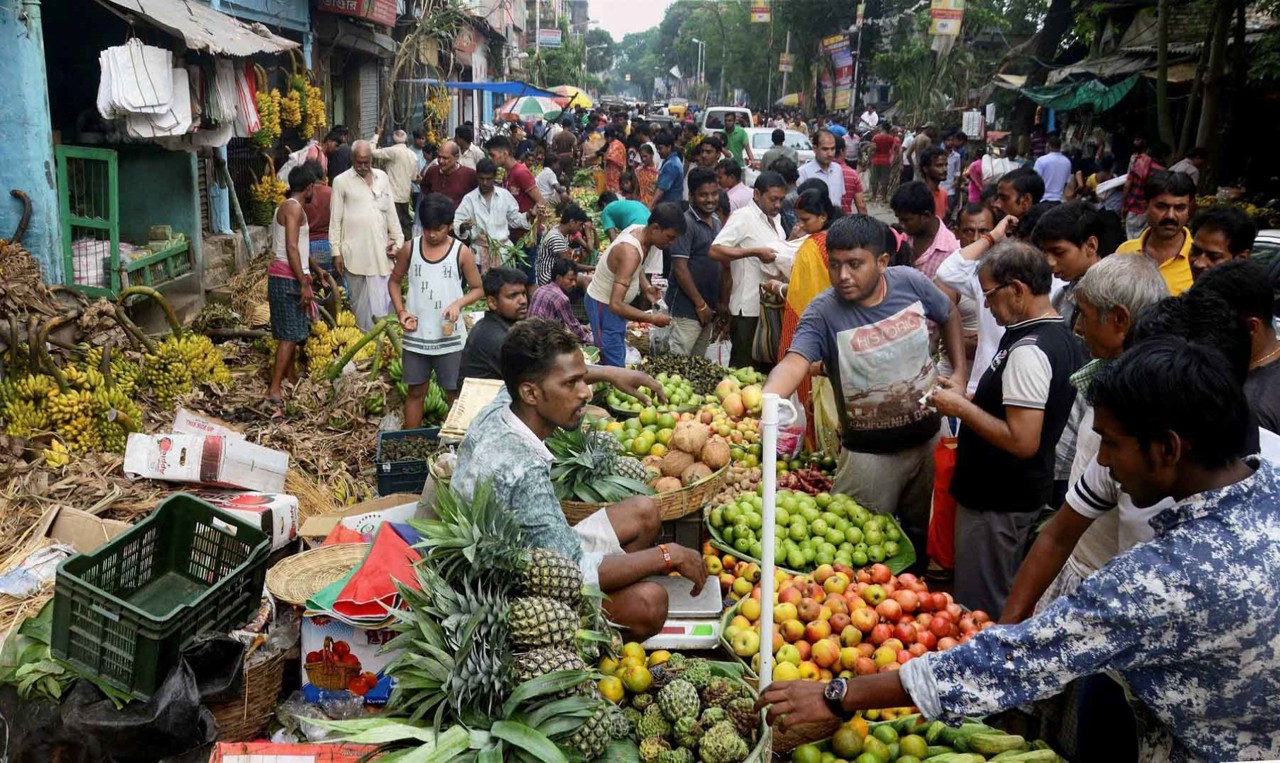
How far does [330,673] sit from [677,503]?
161 cm

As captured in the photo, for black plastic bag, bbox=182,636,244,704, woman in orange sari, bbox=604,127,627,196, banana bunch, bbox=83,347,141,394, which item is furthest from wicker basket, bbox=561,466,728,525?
woman in orange sari, bbox=604,127,627,196

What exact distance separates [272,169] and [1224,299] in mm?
12060

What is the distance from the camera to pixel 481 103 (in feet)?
133

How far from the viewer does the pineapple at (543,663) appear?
2879 millimetres

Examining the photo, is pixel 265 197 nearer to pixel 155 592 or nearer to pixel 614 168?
pixel 614 168

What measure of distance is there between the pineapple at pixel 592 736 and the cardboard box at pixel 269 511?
248 cm

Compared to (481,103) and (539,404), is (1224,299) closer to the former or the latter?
(539,404)

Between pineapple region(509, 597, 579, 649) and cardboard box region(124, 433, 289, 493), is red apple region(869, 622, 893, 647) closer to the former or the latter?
pineapple region(509, 597, 579, 649)

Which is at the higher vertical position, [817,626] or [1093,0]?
[1093,0]

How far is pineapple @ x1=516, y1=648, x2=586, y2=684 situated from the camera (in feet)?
9.45

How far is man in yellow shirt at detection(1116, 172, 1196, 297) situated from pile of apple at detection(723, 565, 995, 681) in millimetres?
2447

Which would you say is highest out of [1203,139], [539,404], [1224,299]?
[1203,139]

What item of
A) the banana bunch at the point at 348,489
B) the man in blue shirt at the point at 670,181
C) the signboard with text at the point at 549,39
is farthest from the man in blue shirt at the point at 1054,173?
the signboard with text at the point at 549,39

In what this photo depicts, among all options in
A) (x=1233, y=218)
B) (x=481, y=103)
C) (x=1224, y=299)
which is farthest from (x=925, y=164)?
(x=481, y=103)
